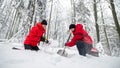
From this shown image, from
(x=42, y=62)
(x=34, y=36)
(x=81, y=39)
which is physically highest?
(x=34, y=36)

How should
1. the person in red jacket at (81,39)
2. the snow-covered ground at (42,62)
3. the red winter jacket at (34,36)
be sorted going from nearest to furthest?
the snow-covered ground at (42,62), the person in red jacket at (81,39), the red winter jacket at (34,36)

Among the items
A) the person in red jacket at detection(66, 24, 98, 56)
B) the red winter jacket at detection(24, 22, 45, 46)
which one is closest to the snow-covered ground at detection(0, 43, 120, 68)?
the person in red jacket at detection(66, 24, 98, 56)

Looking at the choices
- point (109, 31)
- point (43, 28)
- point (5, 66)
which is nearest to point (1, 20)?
point (109, 31)

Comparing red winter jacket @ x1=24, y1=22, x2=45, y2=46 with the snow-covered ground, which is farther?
red winter jacket @ x1=24, y1=22, x2=45, y2=46

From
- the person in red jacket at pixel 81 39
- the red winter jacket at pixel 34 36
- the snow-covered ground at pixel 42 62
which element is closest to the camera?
the snow-covered ground at pixel 42 62

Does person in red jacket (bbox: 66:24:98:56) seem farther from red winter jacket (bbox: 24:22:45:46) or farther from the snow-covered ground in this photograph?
red winter jacket (bbox: 24:22:45:46)

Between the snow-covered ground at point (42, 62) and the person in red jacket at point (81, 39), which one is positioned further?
the person in red jacket at point (81, 39)

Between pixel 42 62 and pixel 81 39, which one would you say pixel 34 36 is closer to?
pixel 81 39

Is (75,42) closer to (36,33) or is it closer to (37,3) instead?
(36,33)

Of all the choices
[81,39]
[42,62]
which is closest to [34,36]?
[81,39]

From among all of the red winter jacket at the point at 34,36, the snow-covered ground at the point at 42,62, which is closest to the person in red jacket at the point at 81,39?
the snow-covered ground at the point at 42,62

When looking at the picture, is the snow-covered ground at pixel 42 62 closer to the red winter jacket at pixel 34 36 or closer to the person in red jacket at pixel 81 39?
the person in red jacket at pixel 81 39

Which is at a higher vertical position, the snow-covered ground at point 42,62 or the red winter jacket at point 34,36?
the red winter jacket at point 34,36

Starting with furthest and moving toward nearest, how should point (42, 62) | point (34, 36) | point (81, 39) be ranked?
point (34, 36), point (81, 39), point (42, 62)
